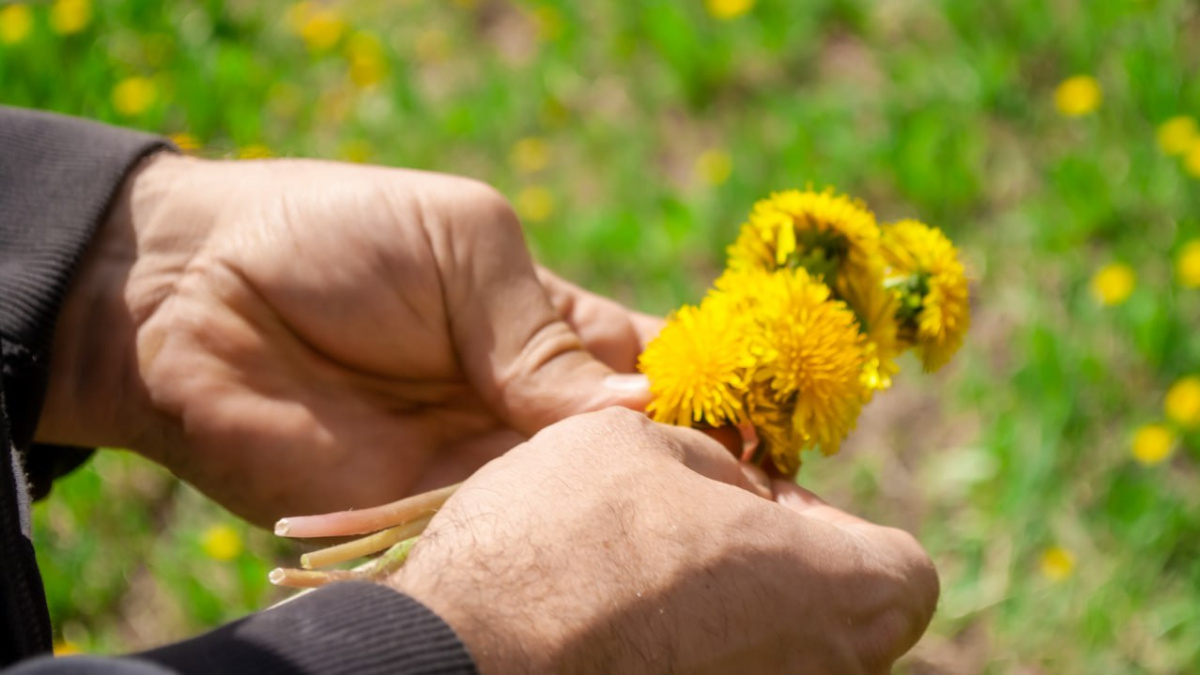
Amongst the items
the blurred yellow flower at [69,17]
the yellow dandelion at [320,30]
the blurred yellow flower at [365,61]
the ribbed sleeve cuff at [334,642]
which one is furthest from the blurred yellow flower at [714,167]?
the blurred yellow flower at [69,17]

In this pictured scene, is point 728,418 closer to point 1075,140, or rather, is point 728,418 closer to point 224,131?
point 1075,140

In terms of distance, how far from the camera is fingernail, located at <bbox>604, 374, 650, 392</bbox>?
172cm

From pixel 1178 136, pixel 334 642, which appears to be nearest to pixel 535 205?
pixel 1178 136

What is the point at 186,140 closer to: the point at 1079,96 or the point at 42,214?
the point at 42,214

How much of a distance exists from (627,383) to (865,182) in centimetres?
153

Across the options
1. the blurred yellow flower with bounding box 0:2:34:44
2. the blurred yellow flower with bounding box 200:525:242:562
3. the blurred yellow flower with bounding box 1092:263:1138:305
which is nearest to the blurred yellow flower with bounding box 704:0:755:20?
the blurred yellow flower with bounding box 1092:263:1138:305

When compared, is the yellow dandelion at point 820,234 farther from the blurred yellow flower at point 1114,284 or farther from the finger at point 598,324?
the blurred yellow flower at point 1114,284

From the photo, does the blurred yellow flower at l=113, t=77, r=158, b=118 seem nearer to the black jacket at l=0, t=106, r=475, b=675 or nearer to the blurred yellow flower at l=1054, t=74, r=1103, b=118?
the black jacket at l=0, t=106, r=475, b=675

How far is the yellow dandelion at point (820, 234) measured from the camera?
1.69 meters

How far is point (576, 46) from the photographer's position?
137 inches

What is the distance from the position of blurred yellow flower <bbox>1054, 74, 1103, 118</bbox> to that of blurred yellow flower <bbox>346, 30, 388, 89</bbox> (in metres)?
2.13

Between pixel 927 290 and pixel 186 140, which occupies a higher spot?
pixel 927 290

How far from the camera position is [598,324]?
2.05 metres

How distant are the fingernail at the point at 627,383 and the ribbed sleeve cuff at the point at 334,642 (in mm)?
674
